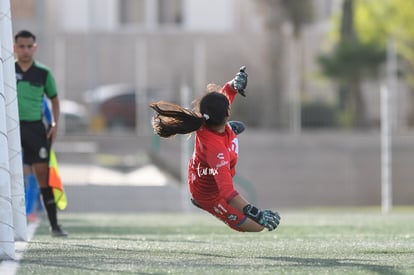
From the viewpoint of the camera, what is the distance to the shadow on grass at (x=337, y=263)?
24.7 feet

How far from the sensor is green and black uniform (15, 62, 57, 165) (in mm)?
11594

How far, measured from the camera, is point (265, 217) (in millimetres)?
8703

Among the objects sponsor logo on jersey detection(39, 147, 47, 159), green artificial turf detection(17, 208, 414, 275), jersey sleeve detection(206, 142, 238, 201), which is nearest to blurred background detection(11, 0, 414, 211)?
sponsor logo on jersey detection(39, 147, 47, 159)

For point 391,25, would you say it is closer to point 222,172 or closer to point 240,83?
point 240,83

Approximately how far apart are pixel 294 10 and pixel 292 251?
3210cm

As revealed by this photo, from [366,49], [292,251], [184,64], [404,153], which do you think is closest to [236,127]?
[292,251]

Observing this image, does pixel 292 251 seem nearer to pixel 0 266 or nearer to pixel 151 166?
pixel 0 266

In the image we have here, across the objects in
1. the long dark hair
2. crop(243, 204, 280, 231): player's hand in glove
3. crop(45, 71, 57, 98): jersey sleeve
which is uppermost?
the long dark hair

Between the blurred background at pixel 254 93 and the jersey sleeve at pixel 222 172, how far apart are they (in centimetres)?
1598

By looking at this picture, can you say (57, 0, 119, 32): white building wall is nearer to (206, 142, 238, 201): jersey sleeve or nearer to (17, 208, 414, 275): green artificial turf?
(17, 208, 414, 275): green artificial turf

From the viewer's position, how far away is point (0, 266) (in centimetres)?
786

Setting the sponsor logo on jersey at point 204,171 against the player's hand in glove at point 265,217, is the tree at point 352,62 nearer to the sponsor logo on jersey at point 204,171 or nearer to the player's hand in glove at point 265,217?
the sponsor logo on jersey at point 204,171

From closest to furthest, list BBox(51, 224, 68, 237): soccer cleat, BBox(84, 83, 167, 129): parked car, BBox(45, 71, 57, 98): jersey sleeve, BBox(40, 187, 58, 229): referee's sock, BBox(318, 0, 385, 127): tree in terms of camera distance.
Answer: BBox(51, 224, 68, 237): soccer cleat, BBox(40, 187, 58, 229): referee's sock, BBox(45, 71, 57, 98): jersey sleeve, BBox(84, 83, 167, 129): parked car, BBox(318, 0, 385, 127): tree

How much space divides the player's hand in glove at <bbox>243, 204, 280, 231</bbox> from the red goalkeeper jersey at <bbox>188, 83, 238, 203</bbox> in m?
0.18
